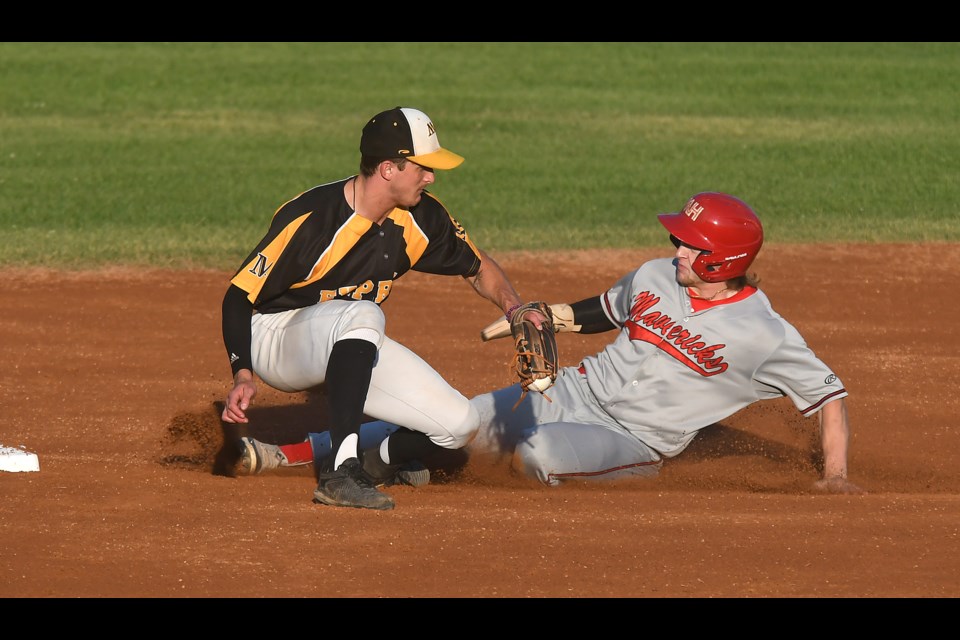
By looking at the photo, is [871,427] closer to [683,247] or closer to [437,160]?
[683,247]

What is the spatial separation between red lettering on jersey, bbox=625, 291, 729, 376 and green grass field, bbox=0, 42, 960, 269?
5.00 m

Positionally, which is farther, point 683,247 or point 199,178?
point 199,178

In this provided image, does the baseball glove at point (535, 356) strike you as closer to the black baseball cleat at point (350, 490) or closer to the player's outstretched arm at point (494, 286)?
the player's outstretched arm at point (494, 286)

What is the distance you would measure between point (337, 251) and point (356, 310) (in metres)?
0.30

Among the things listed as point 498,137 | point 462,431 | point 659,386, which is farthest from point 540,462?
point 498,137

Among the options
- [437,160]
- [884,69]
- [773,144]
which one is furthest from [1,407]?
[884,69]

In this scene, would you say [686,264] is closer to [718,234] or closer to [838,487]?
[718,234]

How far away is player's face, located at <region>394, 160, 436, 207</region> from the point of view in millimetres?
6000

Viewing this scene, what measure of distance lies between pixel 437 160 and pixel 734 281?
4.38 ft

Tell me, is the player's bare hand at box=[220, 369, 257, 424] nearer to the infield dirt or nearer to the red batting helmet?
the infield dirt

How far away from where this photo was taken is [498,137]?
16.0 meters

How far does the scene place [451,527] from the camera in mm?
5238

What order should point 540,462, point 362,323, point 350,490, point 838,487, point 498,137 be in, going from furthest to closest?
point 498,137
point 540,462
point 838,487
point 362,323
point 350,490

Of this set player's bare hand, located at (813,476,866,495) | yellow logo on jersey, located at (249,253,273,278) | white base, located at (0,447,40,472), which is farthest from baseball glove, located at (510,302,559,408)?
white base, located at (0,447,40,472)
